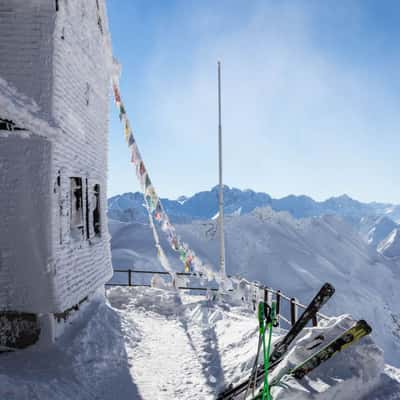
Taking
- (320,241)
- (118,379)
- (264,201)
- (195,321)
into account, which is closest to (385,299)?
(320,241)

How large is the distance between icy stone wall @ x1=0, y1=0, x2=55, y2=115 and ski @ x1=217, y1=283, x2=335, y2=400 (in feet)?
19.5

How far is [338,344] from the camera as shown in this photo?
172 inches

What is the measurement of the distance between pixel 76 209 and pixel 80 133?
1.89 m

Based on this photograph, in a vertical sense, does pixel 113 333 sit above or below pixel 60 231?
below

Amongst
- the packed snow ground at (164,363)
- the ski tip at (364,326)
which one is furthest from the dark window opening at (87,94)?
the ski tip at (364,326)

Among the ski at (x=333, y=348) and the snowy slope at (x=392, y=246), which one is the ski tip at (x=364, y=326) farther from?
the snowy slope at (x=392, y=246)

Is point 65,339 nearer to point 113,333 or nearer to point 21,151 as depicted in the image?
point 113,333

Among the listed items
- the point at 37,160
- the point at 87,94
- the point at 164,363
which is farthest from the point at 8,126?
the point at 164,363

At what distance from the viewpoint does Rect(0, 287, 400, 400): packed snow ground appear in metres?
4.29

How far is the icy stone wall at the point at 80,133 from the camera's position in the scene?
6.45m

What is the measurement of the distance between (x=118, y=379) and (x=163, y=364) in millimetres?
1158

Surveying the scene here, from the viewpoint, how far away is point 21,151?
6.04 metres

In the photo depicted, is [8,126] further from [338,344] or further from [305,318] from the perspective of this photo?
[338,344]

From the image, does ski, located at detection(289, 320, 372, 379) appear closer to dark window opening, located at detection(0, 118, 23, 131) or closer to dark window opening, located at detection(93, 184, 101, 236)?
dark window opening, located at detection(0, 118, 23, 131)
